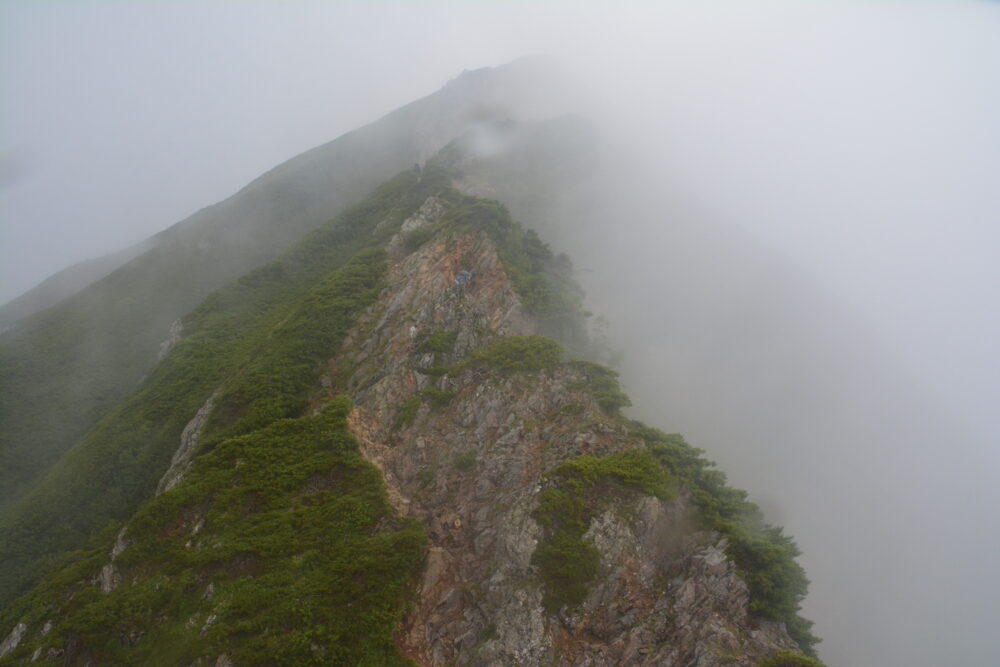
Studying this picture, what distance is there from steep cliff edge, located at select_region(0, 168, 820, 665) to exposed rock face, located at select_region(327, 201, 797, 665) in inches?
3.0

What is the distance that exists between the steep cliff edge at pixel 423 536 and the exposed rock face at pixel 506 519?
0.25 ft

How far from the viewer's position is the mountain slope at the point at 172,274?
3502 centimetres

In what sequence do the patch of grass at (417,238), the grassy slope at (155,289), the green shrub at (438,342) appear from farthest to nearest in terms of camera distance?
the grassy slope at (155,289) → the patch of grass at (417,238) → the green shrub at (438,342)

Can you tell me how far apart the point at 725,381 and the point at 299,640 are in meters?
38.4

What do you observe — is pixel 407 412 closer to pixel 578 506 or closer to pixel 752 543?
pixel 578 506

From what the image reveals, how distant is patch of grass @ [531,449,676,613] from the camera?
15.5m

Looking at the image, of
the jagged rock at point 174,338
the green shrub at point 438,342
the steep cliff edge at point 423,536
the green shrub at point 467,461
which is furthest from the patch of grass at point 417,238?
the jagged rock at point 174,338

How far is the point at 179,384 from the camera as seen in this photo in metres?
28.7

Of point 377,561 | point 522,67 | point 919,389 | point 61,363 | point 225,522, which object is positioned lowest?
point 919,389

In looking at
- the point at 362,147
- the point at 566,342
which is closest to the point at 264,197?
the point at 362,147

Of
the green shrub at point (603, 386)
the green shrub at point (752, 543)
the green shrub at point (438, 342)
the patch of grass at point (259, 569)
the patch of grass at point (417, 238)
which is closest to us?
the patch of grass at point (259, 569)

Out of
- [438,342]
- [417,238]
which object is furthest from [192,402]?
[417,238]

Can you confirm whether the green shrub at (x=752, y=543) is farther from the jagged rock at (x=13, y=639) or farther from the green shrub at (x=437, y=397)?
the jagged rock at (x=13, y=639)

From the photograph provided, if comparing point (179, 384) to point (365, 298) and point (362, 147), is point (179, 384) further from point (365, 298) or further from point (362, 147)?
point (362, 147)
